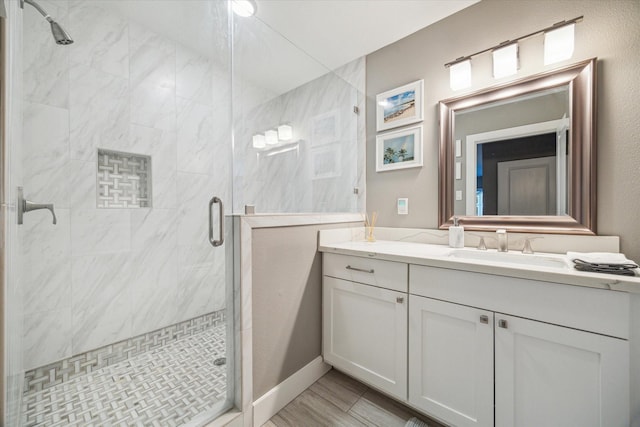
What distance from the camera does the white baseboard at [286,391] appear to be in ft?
4.17

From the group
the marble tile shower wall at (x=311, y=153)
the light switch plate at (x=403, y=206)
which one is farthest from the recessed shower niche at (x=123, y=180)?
the light switch plate at (x=403, y=206)

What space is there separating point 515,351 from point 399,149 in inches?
56.1

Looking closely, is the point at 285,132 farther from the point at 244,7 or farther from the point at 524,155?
the point at 524,155

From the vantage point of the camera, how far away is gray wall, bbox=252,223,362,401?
1302mm

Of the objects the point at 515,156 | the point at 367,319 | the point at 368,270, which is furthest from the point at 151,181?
the point at 515,156

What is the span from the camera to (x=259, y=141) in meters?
1.45

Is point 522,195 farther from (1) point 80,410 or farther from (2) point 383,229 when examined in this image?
(1) point 80,410

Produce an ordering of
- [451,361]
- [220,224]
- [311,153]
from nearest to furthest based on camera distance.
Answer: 1. [451,361]
2. [220,224]
3. [311,153]

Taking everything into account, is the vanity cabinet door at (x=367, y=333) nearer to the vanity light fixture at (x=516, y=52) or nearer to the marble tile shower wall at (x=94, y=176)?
the marble tile shower wall at (x=94, y=176)

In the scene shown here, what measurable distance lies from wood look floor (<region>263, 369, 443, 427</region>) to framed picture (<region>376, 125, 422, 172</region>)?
1535mm

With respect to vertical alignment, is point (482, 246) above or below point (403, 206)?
below

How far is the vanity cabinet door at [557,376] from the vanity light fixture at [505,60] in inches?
53.7

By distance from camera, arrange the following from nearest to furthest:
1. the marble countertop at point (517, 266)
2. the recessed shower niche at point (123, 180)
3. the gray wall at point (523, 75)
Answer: the marble countertop at point (517, 266) < the gray wall at point (523, 75) < the recessed shower niche at point (123, 180)

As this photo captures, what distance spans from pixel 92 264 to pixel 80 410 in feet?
2.68
